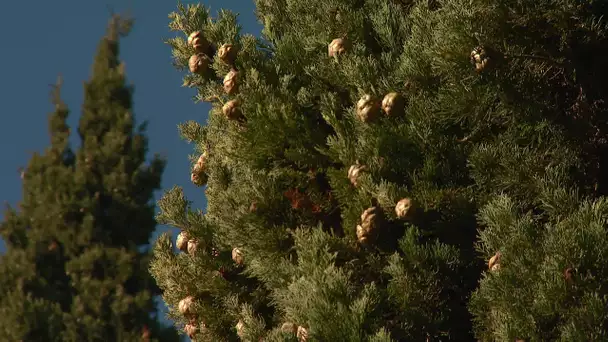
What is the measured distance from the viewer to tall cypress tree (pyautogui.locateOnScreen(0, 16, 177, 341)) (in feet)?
56.2

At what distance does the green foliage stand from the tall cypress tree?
11916mm

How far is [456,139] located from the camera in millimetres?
5273

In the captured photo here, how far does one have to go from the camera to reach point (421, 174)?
16.9 ft

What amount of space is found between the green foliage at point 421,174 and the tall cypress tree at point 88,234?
39.1 ft

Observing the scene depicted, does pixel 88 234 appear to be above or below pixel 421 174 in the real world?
above

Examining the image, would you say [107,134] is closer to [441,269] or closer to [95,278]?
[95,278]

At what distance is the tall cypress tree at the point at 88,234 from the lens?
1712 centimetres

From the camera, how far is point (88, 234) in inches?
727

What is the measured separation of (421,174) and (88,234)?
14133 mm

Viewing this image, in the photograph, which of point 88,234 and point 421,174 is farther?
point 88,234

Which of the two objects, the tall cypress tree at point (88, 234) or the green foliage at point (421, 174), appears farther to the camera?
the tall cypress tree at point (88, 234)

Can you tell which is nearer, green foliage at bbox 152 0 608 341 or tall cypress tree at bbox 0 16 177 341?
green foliage at bbox 152 0 608 341

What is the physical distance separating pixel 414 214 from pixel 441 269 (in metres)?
0.34

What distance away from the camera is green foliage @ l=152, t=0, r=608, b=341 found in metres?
4.63
